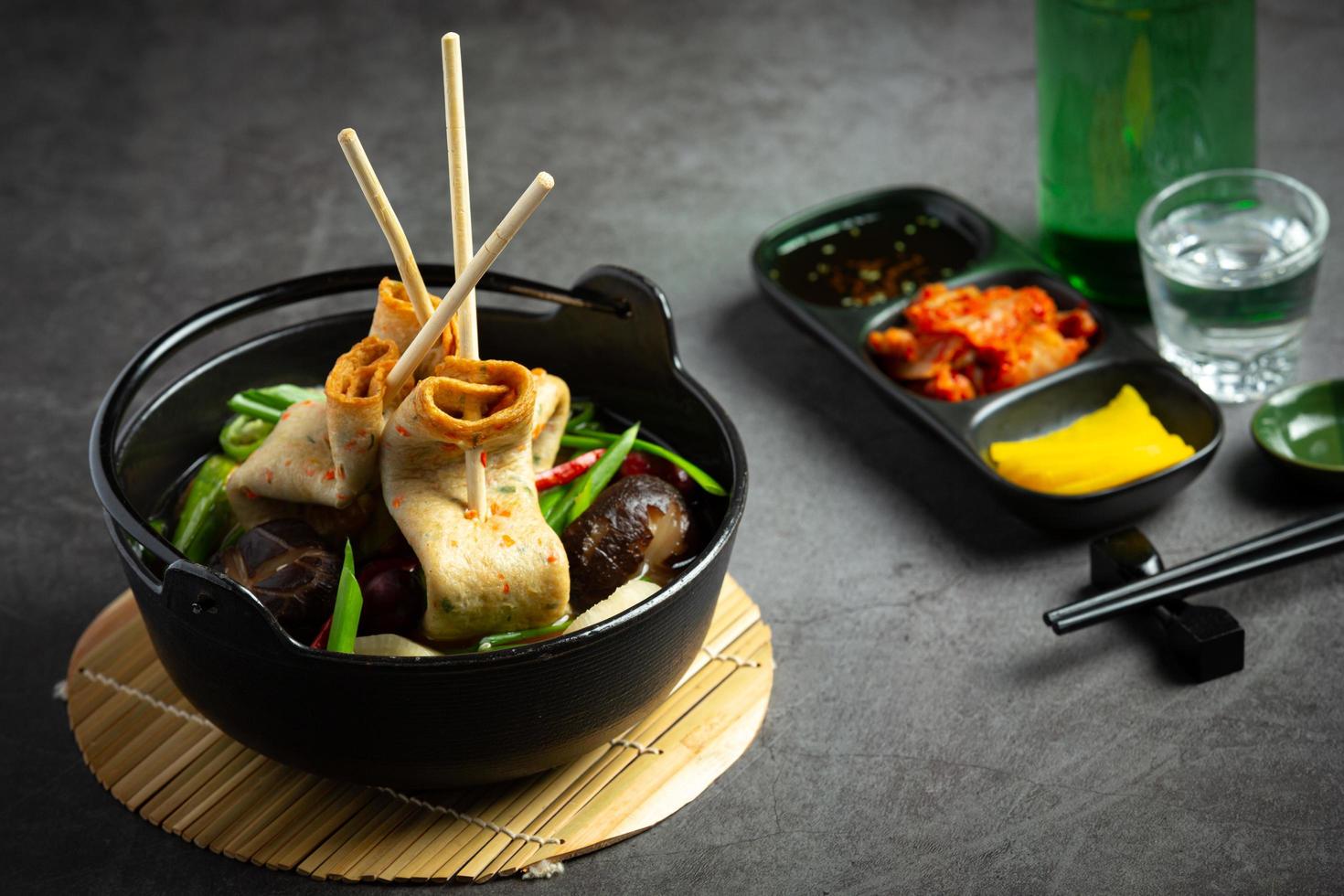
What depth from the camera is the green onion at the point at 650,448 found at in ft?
6.83

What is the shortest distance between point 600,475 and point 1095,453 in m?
0.84

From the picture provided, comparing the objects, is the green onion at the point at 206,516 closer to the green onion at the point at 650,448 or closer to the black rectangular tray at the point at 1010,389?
the green onion at the point at 650,448

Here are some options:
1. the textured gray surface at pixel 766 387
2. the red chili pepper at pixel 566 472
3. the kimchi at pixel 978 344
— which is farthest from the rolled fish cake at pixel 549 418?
the kimchi at pixel 978 344

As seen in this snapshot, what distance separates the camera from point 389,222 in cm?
173

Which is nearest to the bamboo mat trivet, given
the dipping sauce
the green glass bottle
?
the dipping sauce

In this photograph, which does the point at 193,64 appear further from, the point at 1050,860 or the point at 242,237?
the point at 1050,860

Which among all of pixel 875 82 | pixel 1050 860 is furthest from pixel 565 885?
pixel 875 82

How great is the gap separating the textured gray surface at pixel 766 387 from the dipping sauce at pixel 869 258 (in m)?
0.12

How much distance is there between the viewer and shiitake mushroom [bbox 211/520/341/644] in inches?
70.2

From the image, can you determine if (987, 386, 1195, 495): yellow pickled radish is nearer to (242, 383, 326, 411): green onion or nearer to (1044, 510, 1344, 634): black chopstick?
(1044, 510, 1344, 634): black chopstick

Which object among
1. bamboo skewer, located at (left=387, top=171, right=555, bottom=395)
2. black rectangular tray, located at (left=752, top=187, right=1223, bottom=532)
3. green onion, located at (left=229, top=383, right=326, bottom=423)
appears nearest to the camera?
bamboo skewer, located at (left=387, top=171, right=555, bottom=395)

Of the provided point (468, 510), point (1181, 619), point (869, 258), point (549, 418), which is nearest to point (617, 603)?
point (468, 510)

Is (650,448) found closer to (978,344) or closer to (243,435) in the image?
(243,435)

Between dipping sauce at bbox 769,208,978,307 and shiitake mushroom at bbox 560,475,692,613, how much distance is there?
107cm
